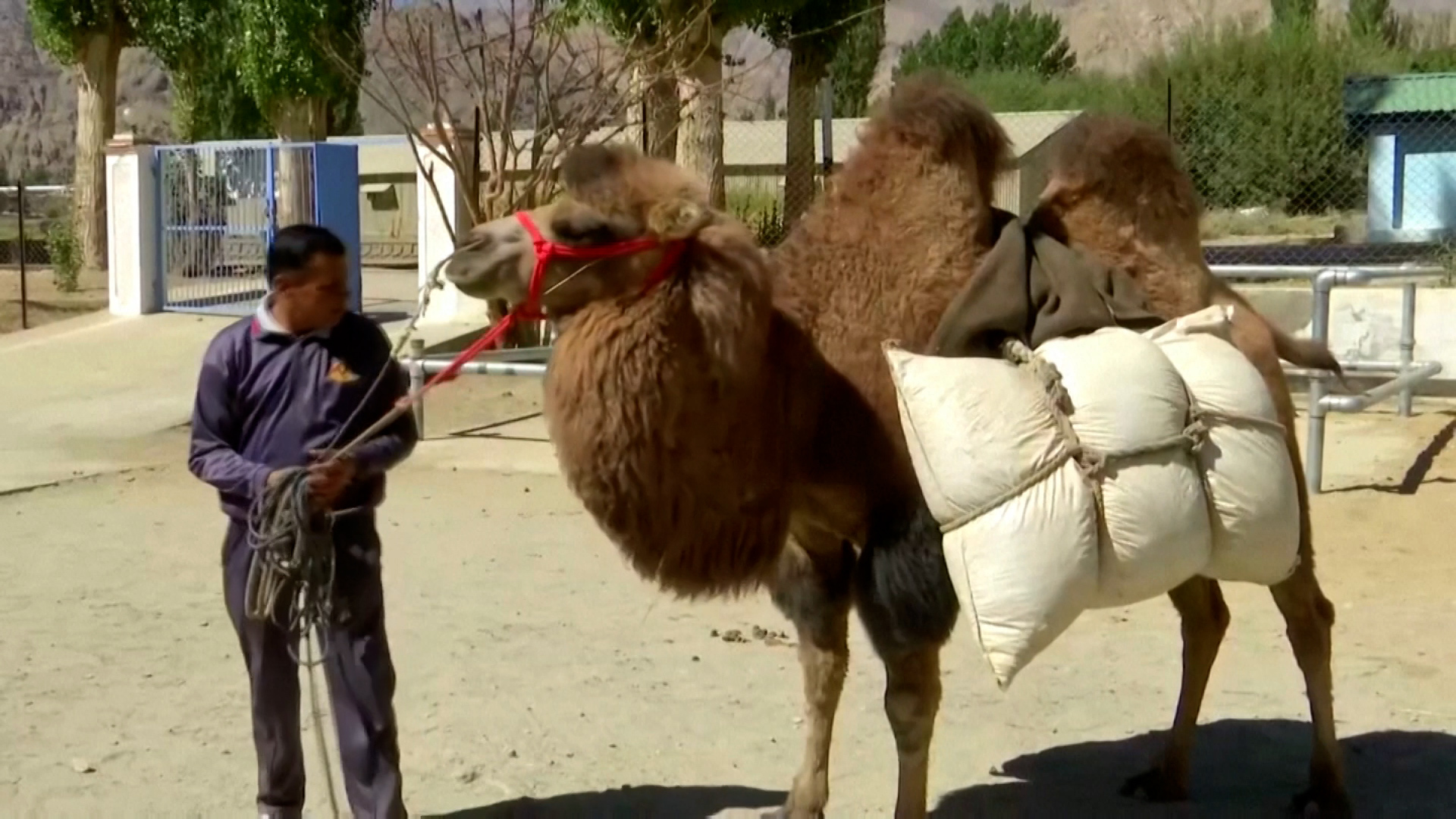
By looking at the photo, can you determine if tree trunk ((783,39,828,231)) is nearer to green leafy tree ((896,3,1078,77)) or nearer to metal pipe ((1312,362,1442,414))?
metal pipe ((1312,362,1442,414))

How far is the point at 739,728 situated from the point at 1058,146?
7.35 ft

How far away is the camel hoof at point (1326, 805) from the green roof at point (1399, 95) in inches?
978

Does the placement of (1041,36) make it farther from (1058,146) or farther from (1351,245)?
(1058,146)

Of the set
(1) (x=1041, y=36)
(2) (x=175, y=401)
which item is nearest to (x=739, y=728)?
(2) (x=175, y=401)

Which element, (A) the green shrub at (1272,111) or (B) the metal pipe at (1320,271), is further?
(A) the green shrub at (1272,111)

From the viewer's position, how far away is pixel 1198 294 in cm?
508

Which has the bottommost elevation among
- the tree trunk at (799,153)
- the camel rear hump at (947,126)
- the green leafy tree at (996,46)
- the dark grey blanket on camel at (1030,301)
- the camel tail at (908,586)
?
the camel tail at (908,586)

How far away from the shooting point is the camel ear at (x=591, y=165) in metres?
4.17

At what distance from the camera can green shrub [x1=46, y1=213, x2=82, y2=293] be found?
25203 millimetres

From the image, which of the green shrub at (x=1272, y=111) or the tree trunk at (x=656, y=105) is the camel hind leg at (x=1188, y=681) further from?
the green shrub at (x=1272, y=111)

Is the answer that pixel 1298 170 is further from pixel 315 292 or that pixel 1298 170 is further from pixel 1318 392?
pixel 315 292

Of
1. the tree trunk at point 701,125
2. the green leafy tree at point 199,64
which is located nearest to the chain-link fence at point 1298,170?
the tree trunk at point 701,125

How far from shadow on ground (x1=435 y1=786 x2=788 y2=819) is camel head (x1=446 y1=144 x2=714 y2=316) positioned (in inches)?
68.1

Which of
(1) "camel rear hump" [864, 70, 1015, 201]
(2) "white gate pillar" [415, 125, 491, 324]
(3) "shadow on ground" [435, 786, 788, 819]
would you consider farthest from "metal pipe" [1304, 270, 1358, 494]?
(2) "white gate pillar" [415, 125, 491, 324]
